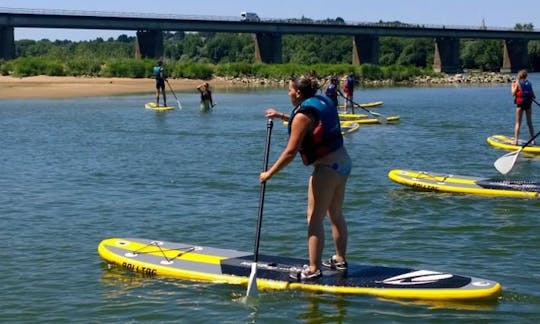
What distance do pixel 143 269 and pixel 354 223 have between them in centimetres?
371

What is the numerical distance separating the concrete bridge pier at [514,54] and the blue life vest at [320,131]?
4683 inches

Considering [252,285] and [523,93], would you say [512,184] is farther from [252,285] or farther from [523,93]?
[252,285]

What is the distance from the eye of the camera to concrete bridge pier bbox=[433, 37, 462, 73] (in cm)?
11481

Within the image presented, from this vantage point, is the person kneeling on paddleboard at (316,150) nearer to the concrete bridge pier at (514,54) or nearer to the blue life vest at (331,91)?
A: the blue life vest at (331,91)

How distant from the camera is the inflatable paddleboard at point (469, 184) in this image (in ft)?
45.3

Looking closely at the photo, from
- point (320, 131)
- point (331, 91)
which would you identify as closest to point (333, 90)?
point (331, 91)

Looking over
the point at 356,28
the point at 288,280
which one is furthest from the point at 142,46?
the point at 288,280

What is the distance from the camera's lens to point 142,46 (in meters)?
93.4

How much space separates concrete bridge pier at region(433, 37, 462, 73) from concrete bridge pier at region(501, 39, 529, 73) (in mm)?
10771

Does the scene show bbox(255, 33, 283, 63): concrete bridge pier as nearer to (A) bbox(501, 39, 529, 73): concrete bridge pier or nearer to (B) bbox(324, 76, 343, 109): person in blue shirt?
(A) bbox(501, 39, 529, 73): concrete bridge pier

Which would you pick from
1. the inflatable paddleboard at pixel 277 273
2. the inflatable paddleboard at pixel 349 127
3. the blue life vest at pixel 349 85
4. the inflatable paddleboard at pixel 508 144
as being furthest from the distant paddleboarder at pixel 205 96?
the inflatable paddleboard at pixel 277 273

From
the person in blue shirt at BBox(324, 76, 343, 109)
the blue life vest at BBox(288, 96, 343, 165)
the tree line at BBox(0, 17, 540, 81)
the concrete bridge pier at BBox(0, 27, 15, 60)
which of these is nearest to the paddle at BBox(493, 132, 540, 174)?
the blue life vest at BBox(288, 96, 343, 165)

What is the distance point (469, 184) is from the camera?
47.2 feet

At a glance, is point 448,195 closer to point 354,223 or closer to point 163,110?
point 354,223
